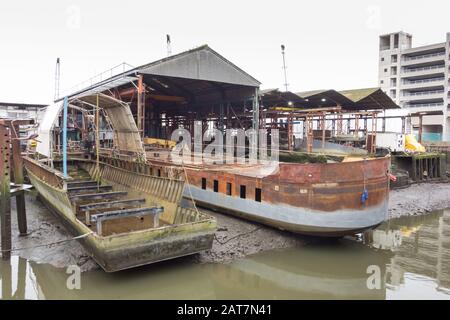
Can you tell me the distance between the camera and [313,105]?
3075 cm

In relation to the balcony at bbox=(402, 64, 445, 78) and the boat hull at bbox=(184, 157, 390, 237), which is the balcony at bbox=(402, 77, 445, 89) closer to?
the balcony at bbox=(402, 64, 445, 78)

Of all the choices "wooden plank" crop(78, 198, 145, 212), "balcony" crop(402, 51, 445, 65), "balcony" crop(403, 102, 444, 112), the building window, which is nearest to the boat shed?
"wooden plank" crop(78, 198, 145, 212)

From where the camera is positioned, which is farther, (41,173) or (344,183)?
(41,173)

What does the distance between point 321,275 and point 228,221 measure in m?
3.92

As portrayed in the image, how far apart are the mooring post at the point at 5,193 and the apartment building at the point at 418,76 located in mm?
61692

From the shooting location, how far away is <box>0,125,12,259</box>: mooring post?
28.9ft

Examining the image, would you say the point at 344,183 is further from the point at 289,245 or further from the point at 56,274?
the point at 56,274

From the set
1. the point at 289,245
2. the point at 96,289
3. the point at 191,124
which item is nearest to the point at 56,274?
the point at 96,289

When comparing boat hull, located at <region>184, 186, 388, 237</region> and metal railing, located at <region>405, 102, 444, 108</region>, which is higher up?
metal railing, located at <region>405, 102, 444, 108</region>

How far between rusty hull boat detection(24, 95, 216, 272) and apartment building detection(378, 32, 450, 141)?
5734 cm

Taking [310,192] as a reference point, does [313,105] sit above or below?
above

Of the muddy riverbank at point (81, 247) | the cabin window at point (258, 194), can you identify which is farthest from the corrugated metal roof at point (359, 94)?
the cabin window at point (258, 194)

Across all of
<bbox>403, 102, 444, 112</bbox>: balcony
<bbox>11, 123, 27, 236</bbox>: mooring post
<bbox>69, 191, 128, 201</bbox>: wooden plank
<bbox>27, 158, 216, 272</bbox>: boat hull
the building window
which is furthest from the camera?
<bbox>403, 102, 444, 112</bbox>: balcony

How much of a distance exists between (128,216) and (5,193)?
315 centimetres
